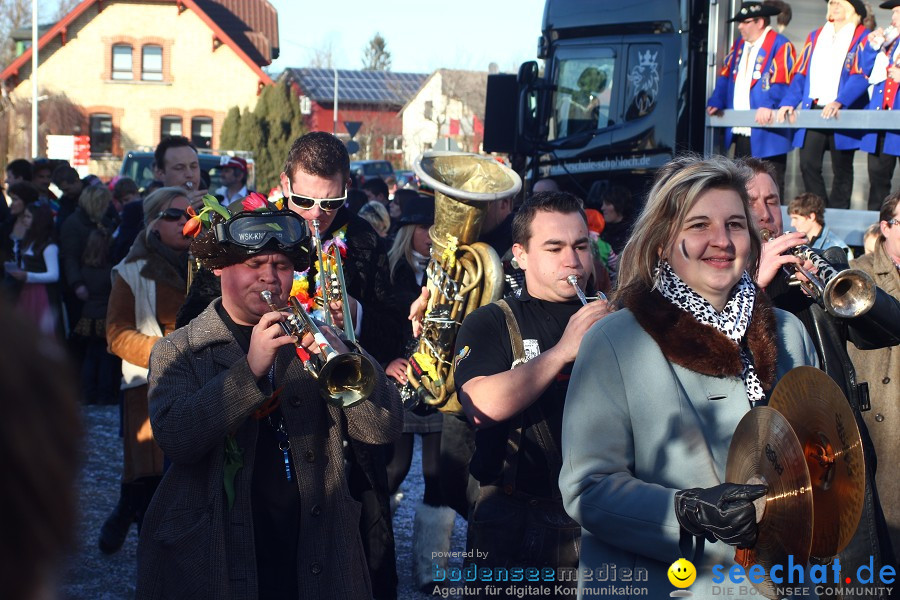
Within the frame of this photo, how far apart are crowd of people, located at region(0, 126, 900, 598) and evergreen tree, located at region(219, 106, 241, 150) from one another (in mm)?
34447

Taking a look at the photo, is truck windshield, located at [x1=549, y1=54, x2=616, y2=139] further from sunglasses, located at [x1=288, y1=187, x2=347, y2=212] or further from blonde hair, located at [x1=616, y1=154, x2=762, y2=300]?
blonde hair, located at [x1=616, y1=154, x2=762, y2=300]

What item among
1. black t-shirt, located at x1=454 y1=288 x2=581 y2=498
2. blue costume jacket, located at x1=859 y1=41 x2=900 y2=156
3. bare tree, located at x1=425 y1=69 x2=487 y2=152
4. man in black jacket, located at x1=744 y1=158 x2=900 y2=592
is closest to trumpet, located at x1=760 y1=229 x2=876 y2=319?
man in black jacket, located at x1=744 y1=158 x2=900 y2=592

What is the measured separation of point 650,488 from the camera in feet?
8.41

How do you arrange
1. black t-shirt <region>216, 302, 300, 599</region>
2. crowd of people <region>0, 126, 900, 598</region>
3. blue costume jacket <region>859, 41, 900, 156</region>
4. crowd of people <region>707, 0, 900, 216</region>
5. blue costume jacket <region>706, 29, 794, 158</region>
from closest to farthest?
crowd of people <region>0, 126, 900, 598</region>
black t-shirt <region>216, 302, 300, 599</region>
blue costume jacket <region>859, 41, 900, 156</region>
crowd of people <region>707, 0, 900, 216</region>
blue costume jacket <region>706, 29, 794, 158</region>

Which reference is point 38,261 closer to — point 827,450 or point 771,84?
point 771,84

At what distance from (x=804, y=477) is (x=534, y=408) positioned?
5.56ft

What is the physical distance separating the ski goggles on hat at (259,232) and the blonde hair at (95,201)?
24.8ft

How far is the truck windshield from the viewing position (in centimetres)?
979

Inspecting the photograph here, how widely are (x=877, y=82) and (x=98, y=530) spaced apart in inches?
217

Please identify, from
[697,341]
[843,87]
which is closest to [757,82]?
[843,87]

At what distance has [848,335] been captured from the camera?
157 inches

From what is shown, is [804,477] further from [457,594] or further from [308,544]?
[457,594]

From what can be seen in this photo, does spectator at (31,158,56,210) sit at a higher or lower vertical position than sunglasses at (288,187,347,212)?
lower

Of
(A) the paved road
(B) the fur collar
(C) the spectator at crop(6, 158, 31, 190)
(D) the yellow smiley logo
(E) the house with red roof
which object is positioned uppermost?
(E) the house with red roof
